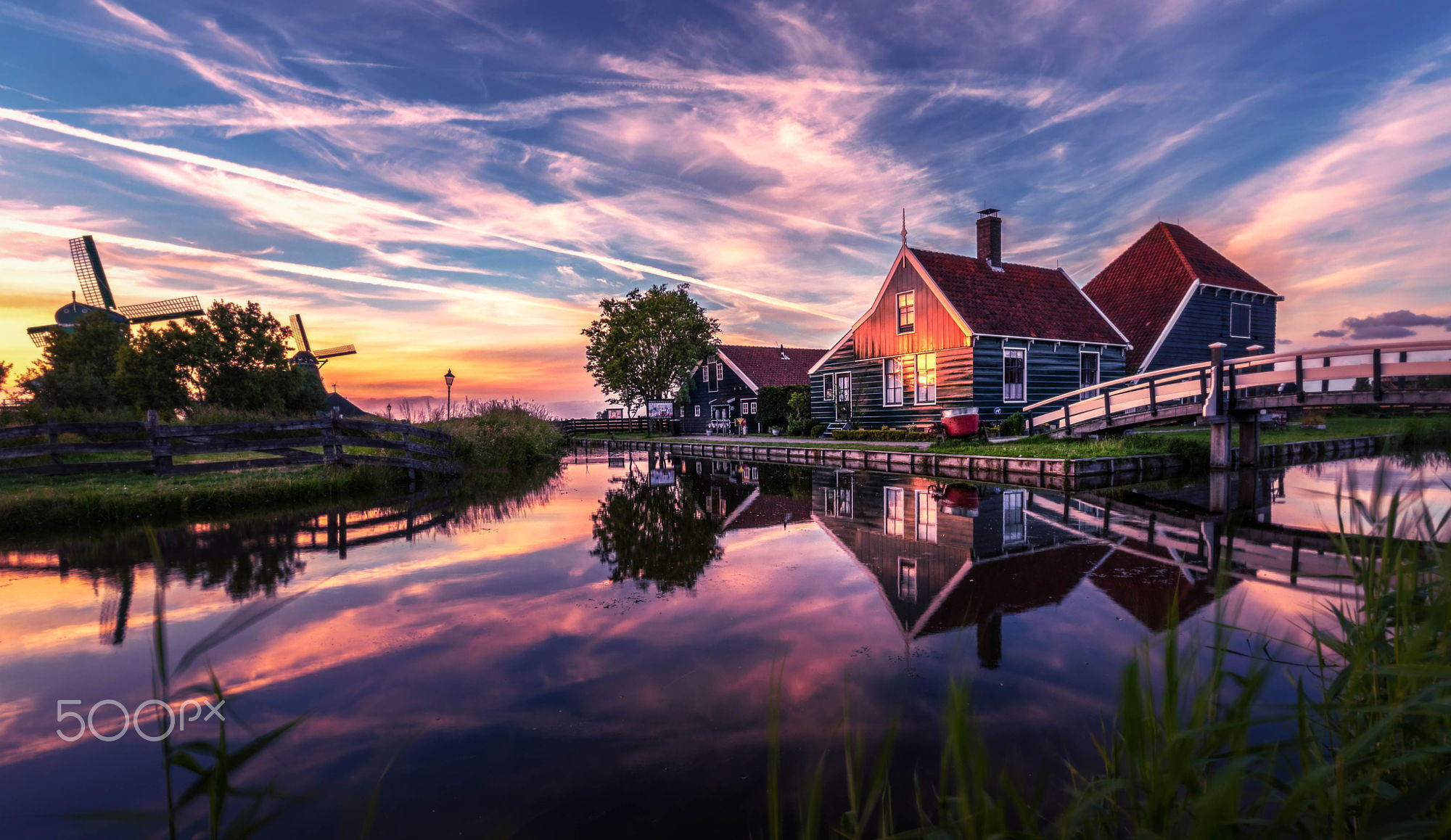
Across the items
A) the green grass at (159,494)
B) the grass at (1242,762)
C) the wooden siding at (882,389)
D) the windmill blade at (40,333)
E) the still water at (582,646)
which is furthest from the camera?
the windmill blade at (40,333)

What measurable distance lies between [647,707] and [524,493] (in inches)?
445

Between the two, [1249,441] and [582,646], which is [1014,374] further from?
[582,646]

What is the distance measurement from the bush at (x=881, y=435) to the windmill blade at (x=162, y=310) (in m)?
50.3

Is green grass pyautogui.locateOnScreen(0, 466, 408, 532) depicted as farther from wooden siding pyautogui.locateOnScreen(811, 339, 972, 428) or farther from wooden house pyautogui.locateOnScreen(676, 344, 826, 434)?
wooden house pyautogui.locateOnScreen(676, 344, 826, 434)

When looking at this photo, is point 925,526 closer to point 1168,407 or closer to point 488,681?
point 488,681

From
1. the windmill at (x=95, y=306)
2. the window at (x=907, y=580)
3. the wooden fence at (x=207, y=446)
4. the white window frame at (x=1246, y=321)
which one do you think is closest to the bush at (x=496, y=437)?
the wooden fence at (x=207, y=446)

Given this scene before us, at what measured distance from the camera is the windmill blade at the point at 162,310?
49.0 metres

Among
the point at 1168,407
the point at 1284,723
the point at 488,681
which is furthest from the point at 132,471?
the point at 1168,407

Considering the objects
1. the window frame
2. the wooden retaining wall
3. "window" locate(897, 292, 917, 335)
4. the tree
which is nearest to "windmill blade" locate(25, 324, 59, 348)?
the tree

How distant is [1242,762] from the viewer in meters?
1.16

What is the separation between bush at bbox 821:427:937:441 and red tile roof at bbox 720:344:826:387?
14.3 metres

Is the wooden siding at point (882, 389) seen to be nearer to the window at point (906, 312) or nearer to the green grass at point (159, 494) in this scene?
the window at point (906, 312)

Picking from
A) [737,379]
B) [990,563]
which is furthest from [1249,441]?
[737,379]

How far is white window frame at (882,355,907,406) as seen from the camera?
25.6 m
